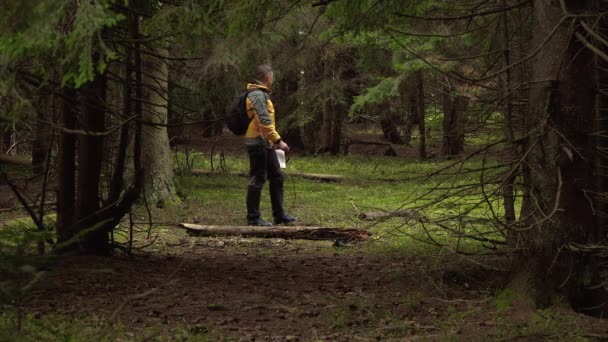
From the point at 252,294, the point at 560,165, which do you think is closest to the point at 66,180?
the point at 252,294

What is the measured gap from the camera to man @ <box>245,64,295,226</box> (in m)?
10.7

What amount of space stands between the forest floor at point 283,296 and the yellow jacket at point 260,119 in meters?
1.64

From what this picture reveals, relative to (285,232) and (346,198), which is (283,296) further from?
(346,198)

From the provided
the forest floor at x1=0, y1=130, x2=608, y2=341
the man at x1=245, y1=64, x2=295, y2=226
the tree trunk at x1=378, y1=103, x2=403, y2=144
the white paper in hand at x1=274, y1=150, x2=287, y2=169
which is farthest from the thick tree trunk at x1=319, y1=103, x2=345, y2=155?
the forest floor at x1=0, y1=130, x2=608, y2=341

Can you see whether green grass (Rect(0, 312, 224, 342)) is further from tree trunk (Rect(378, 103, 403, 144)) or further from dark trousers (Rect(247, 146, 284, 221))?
tree trunk (Rect(378, 103, 403, 144))

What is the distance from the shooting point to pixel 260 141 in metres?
10.8

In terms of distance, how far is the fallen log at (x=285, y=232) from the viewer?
9.92 m

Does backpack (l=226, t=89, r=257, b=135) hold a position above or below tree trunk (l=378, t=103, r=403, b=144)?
below

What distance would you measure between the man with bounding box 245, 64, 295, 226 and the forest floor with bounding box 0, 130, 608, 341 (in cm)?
108

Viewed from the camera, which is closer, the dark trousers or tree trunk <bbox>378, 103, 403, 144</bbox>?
the dark trousers

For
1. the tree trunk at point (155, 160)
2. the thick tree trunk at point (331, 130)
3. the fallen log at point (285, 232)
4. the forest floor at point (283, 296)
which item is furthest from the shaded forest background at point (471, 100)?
the thick tree trunk at point (331, 130)

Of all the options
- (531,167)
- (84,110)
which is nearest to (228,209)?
(84,110)

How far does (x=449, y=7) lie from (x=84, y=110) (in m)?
3.95

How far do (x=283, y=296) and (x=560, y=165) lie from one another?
265 cm
